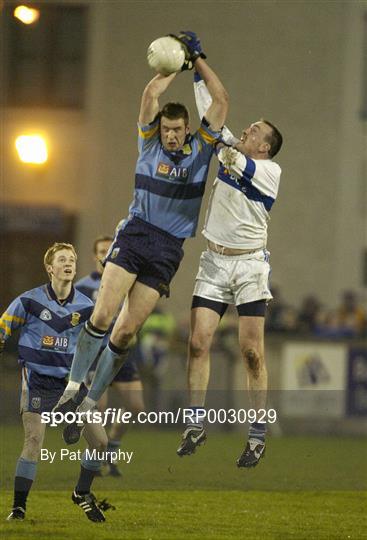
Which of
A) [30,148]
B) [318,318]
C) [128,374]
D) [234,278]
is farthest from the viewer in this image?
[318,318]

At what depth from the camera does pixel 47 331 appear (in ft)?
25.5

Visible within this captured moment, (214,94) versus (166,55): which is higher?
(166,55)

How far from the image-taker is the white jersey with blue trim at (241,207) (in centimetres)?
767

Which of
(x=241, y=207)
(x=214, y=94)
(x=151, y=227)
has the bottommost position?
(x=151, y=227)

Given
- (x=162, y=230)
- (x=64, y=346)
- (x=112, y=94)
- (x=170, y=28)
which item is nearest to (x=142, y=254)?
(x=162, y=230)

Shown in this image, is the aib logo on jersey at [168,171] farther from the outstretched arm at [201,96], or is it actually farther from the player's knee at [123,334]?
the player's knee at [123,334]

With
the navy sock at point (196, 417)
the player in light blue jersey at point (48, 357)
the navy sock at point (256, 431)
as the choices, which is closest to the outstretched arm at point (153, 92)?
the player in light blue jersey at point (48, 357)

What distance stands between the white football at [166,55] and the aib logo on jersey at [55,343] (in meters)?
1.81

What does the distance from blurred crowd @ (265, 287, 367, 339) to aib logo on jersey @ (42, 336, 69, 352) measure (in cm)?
542

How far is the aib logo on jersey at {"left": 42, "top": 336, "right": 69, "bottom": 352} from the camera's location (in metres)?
7.78

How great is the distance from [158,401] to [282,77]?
4934 millimetres

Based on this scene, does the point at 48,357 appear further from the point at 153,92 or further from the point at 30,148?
the point at 30,148

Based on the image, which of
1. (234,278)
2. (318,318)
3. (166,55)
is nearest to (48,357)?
(234,278)

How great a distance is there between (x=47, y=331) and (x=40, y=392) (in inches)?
14.7
